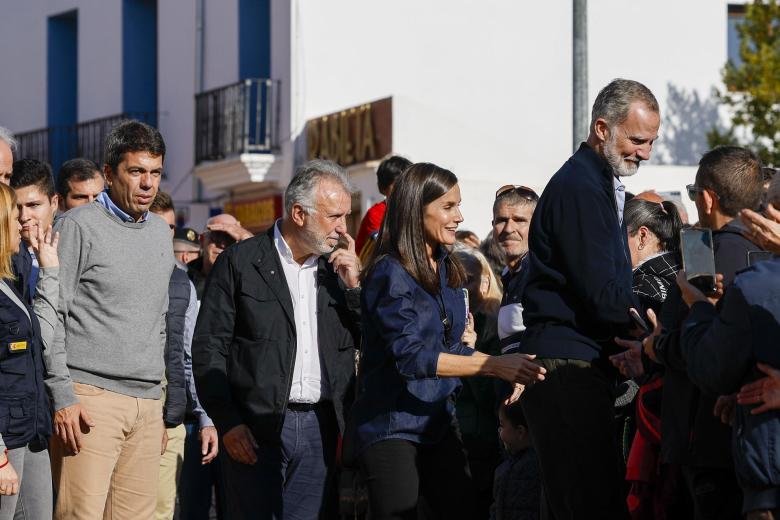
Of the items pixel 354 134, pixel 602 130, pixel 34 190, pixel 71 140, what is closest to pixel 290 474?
pixel 34 190

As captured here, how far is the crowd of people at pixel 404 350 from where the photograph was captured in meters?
5.58

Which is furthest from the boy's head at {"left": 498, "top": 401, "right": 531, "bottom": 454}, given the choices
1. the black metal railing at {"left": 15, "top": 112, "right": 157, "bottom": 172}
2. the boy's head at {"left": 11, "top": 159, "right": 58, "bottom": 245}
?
the black metal railing at {"left": 15, "top": 112, "right": 157, "bottom": 172}

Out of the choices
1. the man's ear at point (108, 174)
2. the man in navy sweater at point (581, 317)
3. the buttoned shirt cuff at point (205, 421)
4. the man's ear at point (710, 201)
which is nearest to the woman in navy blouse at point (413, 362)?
the man in navy sweater at point (581, 317)

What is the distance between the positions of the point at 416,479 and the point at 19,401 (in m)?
1.63

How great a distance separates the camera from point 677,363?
5.36 metres

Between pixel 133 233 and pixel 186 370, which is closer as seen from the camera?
pixel 133 233

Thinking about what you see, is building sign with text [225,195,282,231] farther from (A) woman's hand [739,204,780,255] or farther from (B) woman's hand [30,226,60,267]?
(A) woman's hand [739,204,780,255]

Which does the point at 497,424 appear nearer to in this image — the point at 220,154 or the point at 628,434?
the point at 628,434

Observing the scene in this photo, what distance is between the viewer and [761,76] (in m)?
19.3

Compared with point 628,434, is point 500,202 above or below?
above

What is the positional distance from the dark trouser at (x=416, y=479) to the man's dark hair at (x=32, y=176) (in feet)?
7.57

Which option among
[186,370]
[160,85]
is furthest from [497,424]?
[160,85]

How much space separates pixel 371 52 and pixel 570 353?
16.2 meters

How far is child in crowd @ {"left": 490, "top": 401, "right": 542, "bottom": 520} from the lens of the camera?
7.38 metres
